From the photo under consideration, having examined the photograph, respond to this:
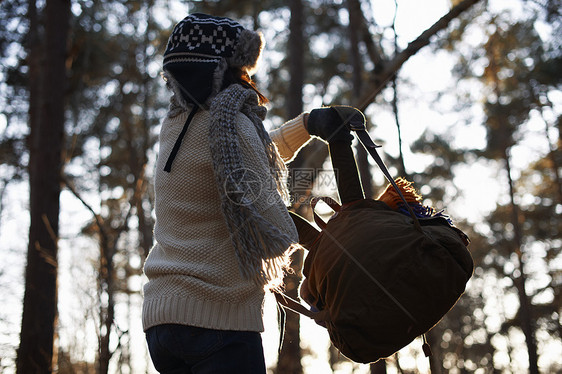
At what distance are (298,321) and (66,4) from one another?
4.41m

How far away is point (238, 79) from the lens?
1692 millimetres

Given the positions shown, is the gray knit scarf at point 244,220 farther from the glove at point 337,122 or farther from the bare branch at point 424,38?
the bare branch at point 424,38

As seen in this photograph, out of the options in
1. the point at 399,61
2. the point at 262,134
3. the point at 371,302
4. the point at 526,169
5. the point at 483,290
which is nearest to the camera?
the point at 371,302

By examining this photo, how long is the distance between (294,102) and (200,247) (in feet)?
17.3

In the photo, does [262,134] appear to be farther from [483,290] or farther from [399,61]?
[483,290]

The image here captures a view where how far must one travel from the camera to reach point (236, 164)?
4.65ft

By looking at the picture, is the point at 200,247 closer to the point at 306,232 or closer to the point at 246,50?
the point at 306,232

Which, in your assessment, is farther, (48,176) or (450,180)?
(450,180)

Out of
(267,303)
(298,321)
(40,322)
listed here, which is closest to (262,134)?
(267,303)

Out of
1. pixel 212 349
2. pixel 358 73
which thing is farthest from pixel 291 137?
pixel 358 73

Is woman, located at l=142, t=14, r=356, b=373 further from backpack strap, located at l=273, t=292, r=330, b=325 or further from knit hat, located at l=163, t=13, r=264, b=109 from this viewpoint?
backpack strap, located at l=273, t=292, r=330, b=325

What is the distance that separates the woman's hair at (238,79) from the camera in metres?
1.65

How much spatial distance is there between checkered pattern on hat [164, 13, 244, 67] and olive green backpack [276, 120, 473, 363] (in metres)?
0.65

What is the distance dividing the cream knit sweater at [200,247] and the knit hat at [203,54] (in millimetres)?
97
